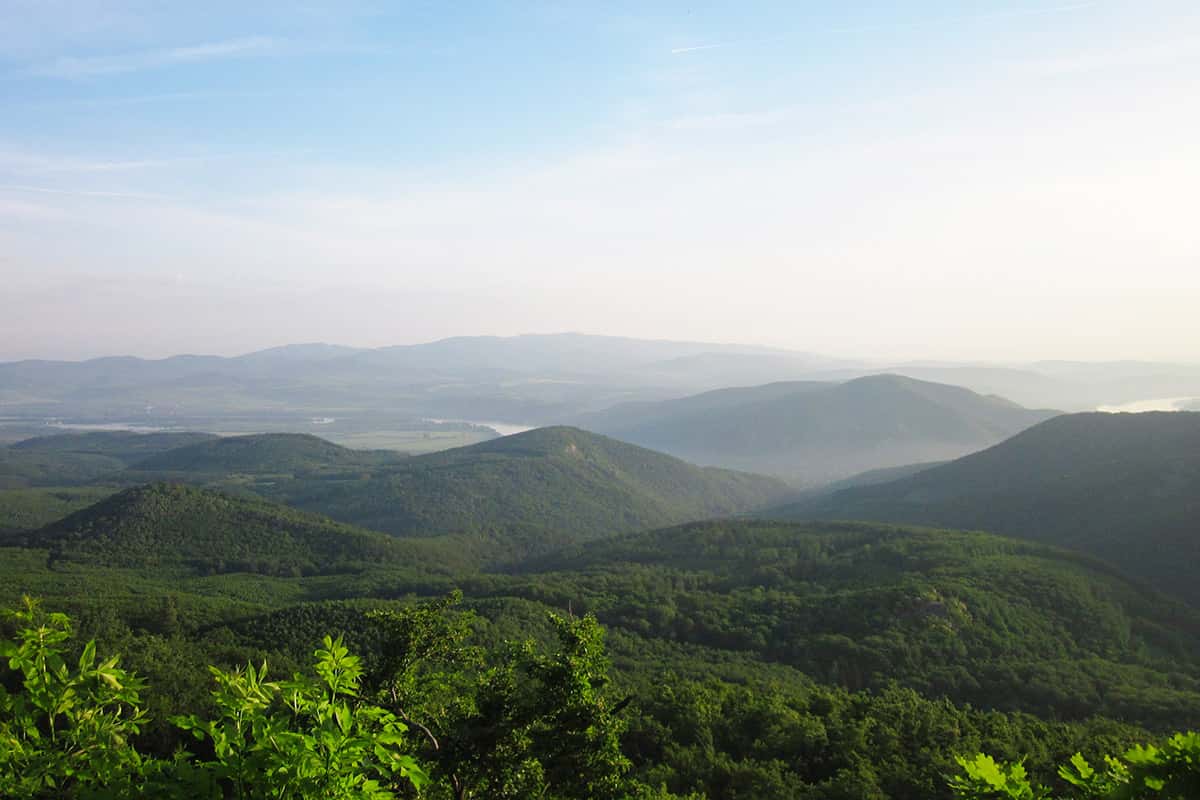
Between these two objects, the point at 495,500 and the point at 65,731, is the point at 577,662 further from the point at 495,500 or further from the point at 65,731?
the point at 495,500

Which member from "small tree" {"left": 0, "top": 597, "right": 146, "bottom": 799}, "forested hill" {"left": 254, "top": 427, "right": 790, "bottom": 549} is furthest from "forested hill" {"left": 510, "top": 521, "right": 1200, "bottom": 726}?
"forested hill" {"left": 254, "top": 427, "right": 790, "bottom": 549}

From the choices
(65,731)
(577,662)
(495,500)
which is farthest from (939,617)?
(495,500)

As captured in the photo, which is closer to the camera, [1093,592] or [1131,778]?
[1131,778]

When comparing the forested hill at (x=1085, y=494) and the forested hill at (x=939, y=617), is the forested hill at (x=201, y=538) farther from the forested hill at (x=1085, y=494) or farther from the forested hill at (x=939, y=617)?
the forested hill at (x=1085, y=494)

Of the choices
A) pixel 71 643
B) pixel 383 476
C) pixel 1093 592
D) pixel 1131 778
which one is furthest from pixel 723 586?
pixel 383 476

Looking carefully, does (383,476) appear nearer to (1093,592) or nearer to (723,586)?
(723,586)
